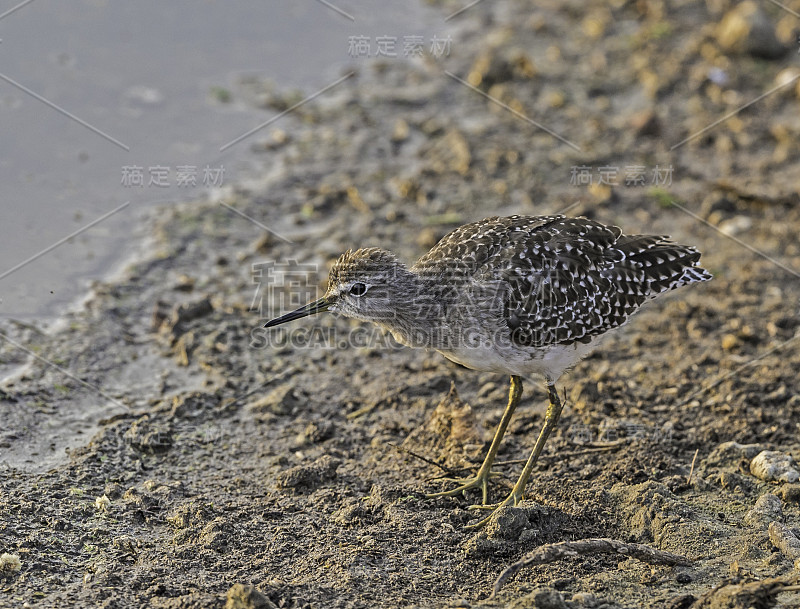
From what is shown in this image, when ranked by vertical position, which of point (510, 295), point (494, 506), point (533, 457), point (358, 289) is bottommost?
point (494, 506)

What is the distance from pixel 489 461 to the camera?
7445 mm

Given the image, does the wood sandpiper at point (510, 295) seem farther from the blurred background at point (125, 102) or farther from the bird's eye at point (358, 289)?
the blurred background at point (125, 102)

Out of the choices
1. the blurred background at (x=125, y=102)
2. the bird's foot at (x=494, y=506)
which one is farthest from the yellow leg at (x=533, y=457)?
the blurred background at (x=125, y=102)

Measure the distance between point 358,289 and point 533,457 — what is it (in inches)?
74.4

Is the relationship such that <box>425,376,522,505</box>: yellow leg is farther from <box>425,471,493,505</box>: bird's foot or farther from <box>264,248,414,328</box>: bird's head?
<box>264,248,414,328</box>: bird's head

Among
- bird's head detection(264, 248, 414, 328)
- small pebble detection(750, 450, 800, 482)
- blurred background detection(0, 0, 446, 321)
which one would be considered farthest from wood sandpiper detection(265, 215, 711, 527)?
blurred background detection(0, 0, 446, 321)

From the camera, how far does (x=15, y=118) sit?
1185cm

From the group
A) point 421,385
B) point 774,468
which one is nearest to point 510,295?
point 421,385

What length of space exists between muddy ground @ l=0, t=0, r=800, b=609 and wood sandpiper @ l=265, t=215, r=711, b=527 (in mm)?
767

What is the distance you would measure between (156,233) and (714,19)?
9731mm

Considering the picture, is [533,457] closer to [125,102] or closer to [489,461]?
[489,461]

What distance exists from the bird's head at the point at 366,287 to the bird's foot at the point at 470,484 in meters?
1.42

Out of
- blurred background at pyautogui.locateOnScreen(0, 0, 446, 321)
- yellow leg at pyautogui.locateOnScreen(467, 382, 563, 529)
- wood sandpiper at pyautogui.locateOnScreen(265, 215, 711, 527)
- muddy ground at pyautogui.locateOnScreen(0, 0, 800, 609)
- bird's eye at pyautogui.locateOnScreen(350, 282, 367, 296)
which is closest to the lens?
muddy ground at pyautogui.locateOnScreen(0, 0, 800, 609)

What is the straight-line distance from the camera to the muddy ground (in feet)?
20.6
